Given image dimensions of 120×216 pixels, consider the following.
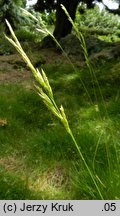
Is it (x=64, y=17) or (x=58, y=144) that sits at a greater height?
(x=58, y=144)

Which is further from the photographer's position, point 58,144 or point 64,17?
point 64,17

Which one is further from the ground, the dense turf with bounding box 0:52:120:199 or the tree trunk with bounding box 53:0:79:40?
the dense turf with bounding box 0:52:120:199

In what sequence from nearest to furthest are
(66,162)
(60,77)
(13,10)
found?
(66,162)
(60,77)
(13,10)

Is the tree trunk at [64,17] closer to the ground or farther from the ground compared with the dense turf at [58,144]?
closer to the ground

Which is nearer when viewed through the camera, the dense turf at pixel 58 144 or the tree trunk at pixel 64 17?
the dense turf at pixel 58 144

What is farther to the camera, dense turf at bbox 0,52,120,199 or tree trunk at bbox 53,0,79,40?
tree trunk at bbox 53,0,79,40

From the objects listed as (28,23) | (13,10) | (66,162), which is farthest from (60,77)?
(28,23)

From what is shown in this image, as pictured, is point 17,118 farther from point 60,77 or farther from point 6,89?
point 60,77

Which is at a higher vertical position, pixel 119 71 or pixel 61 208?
pixel 61 208
